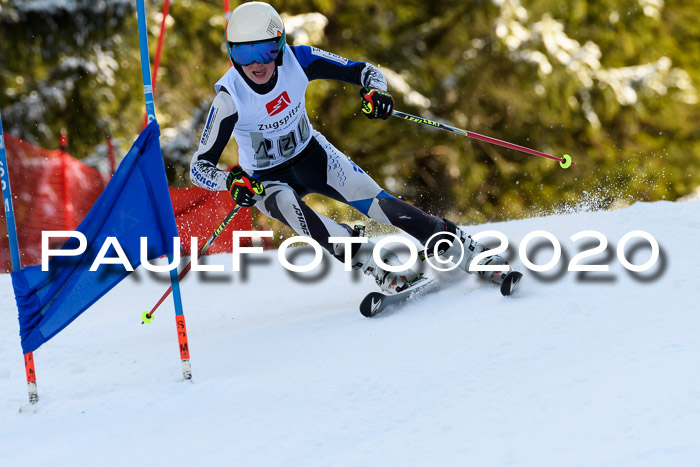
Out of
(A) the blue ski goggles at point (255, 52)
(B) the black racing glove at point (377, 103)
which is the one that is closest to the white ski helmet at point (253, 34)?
(A) the blue ski goggles at point (255, 52)

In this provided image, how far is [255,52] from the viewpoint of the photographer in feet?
12.9

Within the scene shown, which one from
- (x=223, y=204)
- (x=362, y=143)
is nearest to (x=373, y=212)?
(x=223, y=204)

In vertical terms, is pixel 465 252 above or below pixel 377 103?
below

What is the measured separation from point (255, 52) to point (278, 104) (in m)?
0.35

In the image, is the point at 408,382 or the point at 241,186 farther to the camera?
the point at 241,186

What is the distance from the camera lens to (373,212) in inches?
173

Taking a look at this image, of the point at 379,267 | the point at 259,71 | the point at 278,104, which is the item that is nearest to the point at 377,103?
the point at 278,104

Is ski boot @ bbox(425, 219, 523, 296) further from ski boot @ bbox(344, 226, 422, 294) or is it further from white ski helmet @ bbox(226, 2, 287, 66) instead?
white ski helmet @ bbox(226, 2, 287, 66)

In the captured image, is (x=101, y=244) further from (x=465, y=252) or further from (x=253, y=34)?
(x=465, y=252)

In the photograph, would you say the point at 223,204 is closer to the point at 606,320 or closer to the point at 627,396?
the point at 606,320

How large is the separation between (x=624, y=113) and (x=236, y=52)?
10055 mm

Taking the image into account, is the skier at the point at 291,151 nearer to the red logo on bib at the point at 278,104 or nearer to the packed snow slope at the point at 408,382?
the red logo on bib at the point at 278,104

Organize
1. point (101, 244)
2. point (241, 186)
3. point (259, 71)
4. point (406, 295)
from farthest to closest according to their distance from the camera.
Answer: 1. point (406, 295)
2. point (259, 71)
3. point (241, 186)
4. point (101, 244)

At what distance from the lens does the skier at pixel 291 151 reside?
396 centimetres
